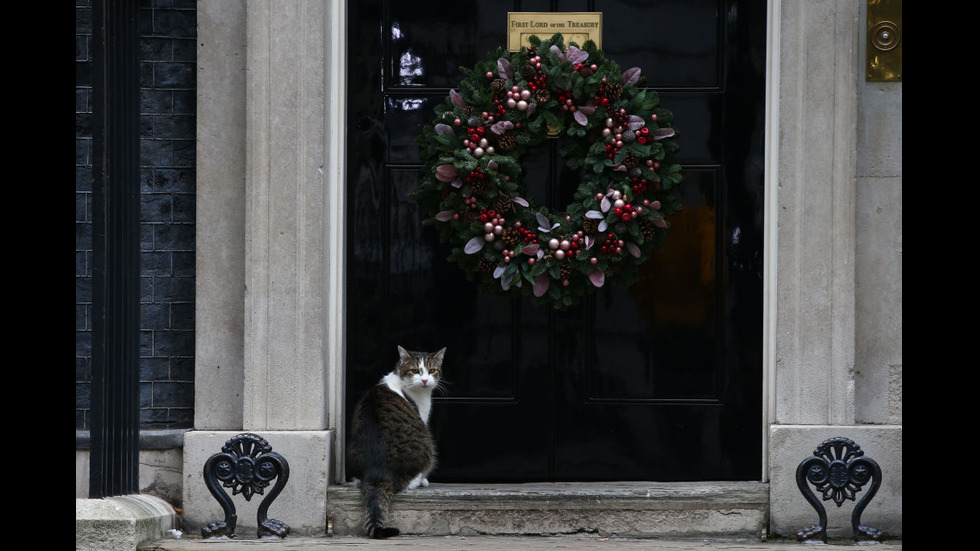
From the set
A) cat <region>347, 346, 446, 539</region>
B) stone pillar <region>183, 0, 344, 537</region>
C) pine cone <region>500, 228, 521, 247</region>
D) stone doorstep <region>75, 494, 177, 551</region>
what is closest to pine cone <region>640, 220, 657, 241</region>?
pine cone <region>500, 228, 521, 247</region>

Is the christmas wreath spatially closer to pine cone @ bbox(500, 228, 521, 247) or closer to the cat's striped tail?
pine cone @ bbox(500, 228, 521, 247)

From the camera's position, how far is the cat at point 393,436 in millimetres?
5215

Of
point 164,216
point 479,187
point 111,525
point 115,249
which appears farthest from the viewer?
point 164,216

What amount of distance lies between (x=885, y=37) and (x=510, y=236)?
6.59 ft

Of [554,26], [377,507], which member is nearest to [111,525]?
[377,507]

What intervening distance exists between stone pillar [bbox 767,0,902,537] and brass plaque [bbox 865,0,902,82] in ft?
0.21

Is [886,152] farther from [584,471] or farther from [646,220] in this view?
[584,471]

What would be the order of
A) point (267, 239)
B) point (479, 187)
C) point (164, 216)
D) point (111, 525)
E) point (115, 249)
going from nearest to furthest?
point (111, 525)
point (115, 249)
point (479, 187)
point (267, 239)
point (164, 216)

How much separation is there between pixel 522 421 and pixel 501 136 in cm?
147

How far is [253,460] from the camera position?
205 inches

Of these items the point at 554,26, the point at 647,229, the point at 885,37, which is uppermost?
the point at 554,26

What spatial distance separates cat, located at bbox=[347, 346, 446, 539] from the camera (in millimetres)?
5215

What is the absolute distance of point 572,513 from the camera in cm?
529

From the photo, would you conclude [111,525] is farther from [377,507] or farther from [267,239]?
[267,239]
